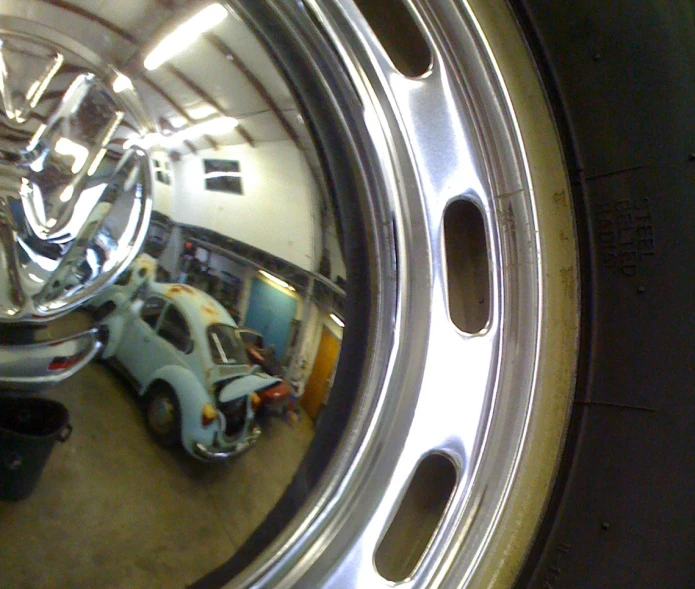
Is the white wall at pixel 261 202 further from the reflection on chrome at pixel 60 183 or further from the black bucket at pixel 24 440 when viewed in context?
the black bucket at pixel 24 440

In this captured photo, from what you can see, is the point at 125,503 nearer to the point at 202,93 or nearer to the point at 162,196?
the point at 162,196

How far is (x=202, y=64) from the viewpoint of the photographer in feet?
2.20

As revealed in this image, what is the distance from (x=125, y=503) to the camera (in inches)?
26.8

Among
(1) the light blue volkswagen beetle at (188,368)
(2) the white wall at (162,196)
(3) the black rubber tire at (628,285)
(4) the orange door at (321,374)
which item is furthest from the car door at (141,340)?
(3) the black rubber tire at (628,285)

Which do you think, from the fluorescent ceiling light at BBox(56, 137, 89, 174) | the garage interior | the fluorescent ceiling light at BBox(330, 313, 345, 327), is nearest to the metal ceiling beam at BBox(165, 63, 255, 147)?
the garage interior

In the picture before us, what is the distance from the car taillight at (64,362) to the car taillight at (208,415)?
160mm

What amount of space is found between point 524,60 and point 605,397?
45 cm

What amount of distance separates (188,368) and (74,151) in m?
0.28

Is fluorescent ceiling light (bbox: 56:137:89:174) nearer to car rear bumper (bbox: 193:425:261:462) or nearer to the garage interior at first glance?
the garage interior

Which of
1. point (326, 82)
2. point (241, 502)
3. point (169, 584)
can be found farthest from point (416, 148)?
point (169, 584)

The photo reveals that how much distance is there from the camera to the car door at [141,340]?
66 centimetres

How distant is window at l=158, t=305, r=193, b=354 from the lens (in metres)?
0.68

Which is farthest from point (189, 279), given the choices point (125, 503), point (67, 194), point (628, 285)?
point (628, 285)

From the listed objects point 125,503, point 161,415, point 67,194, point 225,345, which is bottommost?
point 125,503
